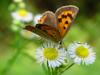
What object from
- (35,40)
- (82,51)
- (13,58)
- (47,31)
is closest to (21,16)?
(35,40)

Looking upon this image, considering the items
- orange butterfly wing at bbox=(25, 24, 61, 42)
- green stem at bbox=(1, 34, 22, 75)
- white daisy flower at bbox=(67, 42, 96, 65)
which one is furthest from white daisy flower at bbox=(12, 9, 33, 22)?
orange butterfly wing at bbox=(25, 24, 61, 42)

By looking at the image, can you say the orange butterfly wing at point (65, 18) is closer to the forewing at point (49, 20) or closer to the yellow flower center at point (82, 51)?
the forewing at point (49, 20)

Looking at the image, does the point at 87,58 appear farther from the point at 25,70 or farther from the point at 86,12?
the point at 86,12

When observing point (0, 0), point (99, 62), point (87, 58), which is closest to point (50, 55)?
point (87, 58)

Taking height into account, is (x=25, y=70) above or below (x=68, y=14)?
below

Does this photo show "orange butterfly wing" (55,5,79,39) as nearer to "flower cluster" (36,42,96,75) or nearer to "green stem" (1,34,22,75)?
"flower cluster" (36,42,96,75)

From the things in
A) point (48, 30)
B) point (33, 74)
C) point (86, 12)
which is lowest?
point (33, 74)

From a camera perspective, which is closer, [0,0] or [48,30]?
[48,30]
